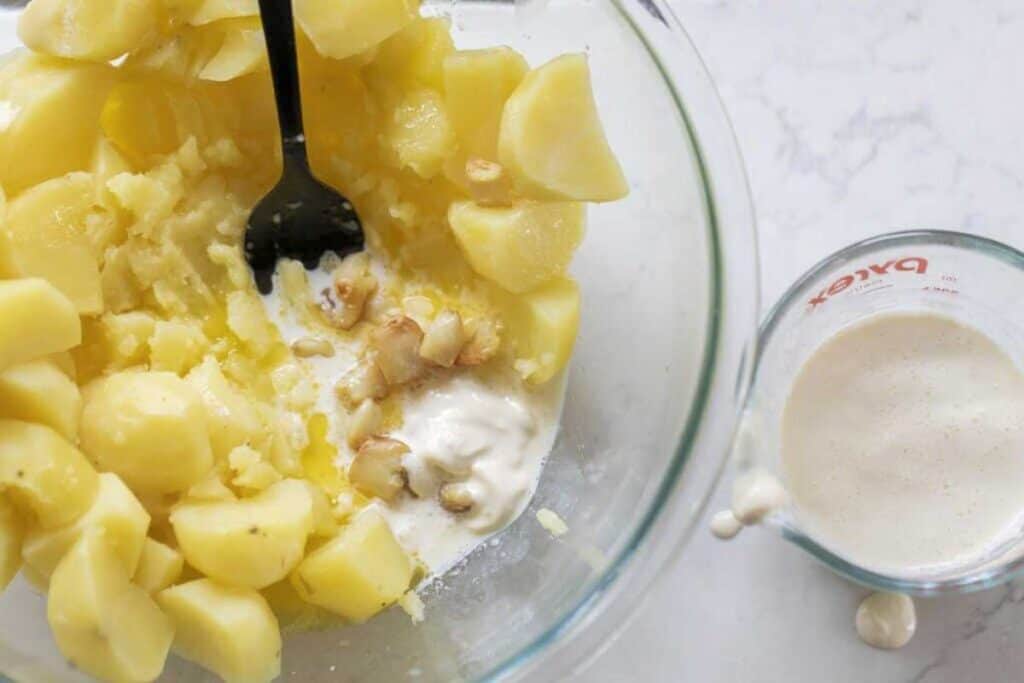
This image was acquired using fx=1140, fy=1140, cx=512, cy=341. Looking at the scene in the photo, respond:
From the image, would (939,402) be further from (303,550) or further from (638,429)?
(303,550)

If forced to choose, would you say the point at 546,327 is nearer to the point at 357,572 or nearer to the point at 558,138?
the point at 558,138

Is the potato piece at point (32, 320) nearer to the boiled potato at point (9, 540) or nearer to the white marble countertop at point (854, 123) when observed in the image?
the boiled potato at point (9, 540)

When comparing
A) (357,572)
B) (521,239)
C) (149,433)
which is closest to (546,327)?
(521,239)

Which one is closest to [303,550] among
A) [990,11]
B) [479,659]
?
[479,659]

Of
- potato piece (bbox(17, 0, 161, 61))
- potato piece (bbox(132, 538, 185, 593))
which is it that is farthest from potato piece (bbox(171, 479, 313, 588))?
potato piece (bbox(17, 0, 161, 61))

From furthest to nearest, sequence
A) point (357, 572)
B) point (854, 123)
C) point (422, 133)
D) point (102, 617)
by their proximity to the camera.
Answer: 1. point (854, 123)
2. point (422, 133)
3. point (357, 572)
4. point (102, 617)

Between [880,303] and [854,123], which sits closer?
[880,303]

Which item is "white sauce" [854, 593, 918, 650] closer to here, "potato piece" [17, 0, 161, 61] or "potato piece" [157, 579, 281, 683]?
"potato piece" [157, 579, 281, 683]
